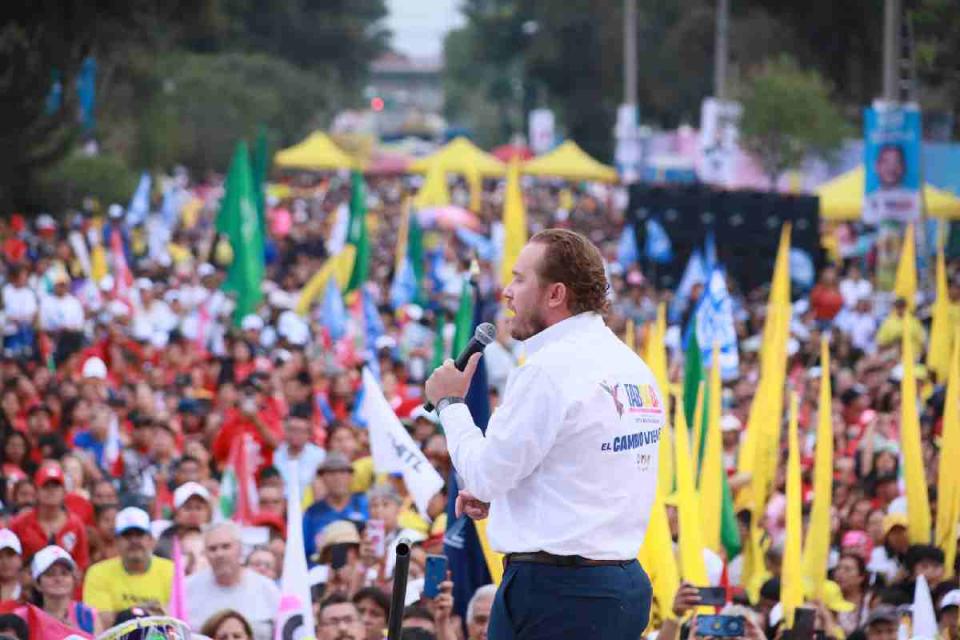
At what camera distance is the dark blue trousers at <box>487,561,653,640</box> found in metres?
4.70

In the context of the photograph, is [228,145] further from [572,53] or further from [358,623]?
[358,623]

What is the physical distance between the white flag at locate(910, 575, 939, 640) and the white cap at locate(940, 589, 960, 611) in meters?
0.11

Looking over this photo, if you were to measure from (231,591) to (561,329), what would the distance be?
4366 millimetres

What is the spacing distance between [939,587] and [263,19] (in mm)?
72027

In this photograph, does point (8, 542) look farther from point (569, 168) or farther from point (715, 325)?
point (569, 168)

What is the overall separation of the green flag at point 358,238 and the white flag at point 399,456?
35.8 ft

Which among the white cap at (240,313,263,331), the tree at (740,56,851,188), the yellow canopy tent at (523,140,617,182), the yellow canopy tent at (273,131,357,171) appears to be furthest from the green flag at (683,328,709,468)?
the yellow canopy tent at (273,131,357,171)

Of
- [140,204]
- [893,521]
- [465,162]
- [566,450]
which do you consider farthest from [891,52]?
[465,162]

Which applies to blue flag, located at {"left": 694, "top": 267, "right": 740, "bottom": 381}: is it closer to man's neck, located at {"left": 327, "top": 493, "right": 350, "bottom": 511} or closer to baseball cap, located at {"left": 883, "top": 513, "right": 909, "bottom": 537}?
baseball cap, located at {"left": 883, "top": 513, "right": 909, "bottom": 537}

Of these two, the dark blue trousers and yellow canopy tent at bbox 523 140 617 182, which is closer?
the dark blue trousers

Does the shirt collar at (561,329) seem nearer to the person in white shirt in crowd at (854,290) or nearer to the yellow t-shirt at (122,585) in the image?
the yellow t-shirt at (122,585)

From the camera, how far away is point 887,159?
70.7ft

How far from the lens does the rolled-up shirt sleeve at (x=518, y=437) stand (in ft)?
15.1

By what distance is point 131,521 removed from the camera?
9.20 meters
